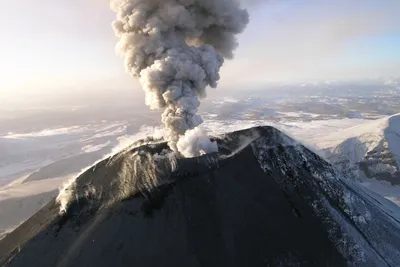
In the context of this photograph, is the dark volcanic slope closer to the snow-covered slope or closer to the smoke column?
the smoke column

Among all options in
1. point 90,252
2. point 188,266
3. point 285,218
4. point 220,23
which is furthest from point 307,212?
point 220,23

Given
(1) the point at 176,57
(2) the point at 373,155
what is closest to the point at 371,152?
(2) the point at 373,155

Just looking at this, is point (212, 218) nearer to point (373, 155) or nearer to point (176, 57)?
point (176, 57)

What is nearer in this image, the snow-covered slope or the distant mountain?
the snow-covered slope

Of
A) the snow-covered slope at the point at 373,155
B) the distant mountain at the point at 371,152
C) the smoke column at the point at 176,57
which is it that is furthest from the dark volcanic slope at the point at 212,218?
the distant mountain at the point at 371,152

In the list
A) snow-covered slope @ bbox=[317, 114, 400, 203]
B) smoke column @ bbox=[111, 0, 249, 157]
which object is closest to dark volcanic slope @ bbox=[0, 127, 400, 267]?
smoke column @ bbox=[111, 0, 249, 157]

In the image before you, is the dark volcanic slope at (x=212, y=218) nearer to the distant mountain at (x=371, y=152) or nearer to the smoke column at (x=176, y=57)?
the smoke column at (x=176, y=57)

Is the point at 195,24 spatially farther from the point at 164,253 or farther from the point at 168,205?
the point at 164,253
